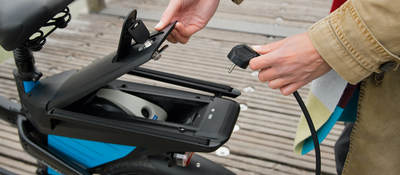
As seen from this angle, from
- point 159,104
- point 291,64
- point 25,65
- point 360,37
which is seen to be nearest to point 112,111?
point 159,104

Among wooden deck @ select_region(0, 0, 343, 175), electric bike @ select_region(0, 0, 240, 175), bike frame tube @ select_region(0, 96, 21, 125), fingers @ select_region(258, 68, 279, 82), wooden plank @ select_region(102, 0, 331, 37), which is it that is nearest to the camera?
fingers @ select_region(258, 68, 279, 82)

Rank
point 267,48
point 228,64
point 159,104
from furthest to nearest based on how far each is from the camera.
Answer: point 228,64 < point 159,104 < point 267,48

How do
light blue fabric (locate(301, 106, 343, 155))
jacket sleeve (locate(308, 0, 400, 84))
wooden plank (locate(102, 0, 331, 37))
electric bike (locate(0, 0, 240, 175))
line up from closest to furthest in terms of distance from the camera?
1. jacket sleeve (locate(308, 0, 400, 84))
2. electric bike (locate(0, 0, 240, 175))
3. light blue fabric (locate(301, 106, 343, 155))
4. wooden plank (locate(102, 0, 331, 37))

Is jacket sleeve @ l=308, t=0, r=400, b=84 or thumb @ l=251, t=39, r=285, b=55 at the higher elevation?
jacket sleeve @ l=308, t=0, r=400, b=84

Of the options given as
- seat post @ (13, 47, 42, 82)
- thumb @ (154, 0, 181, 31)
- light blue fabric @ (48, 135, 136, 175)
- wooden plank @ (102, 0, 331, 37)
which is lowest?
wooden plank @ (102, 0, 331, 37)

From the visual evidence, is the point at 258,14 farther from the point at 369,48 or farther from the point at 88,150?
the point at 369,48

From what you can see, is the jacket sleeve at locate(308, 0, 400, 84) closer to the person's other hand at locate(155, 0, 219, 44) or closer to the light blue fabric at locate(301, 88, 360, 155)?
the light blue fabric at locate(301, 88, 360, 155)

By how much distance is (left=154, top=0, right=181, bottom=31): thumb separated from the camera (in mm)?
943

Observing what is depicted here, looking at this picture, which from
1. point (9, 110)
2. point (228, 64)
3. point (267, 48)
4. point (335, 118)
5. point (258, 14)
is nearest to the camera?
point (267, 48)

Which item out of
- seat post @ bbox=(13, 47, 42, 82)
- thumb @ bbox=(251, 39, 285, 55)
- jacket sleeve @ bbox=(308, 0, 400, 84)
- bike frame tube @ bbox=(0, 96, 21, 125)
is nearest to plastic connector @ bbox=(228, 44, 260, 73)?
thumb @ bbox=(251, 39, 285, 55)

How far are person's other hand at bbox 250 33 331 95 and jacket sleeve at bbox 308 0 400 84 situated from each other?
0.02m

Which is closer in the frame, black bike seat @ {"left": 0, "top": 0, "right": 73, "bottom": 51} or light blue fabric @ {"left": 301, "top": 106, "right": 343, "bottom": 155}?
black bike seat @ {"left": 0, "top": 0, "right": 73, "bottom": 51}

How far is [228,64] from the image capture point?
2.30 m

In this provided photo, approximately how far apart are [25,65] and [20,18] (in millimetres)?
268
